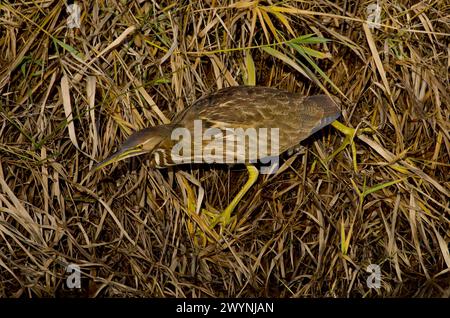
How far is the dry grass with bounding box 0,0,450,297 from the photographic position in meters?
4.20

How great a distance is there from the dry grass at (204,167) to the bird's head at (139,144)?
0.11 m

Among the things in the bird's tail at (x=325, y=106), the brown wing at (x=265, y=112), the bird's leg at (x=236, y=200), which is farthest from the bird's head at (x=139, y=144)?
the bird's tail at (x=325, y=106)

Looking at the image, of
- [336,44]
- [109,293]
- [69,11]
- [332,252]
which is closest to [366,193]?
[332,252]

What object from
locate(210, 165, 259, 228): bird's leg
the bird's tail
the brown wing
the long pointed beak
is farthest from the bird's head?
the bird's tail

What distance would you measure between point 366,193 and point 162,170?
0.80m

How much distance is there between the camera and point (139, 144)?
4129 mm

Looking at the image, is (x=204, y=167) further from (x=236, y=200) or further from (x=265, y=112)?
(x=265, y=112)

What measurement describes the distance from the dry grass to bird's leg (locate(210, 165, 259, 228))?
5 cm

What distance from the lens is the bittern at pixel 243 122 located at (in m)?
4.26

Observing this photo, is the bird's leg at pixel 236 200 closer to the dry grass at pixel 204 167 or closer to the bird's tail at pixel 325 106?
the dry grass at pixel 204 167

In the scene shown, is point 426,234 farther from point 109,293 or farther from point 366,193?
point 109,293

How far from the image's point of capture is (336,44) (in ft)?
14.4

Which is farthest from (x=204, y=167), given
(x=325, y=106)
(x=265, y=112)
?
(x=325, y=106)

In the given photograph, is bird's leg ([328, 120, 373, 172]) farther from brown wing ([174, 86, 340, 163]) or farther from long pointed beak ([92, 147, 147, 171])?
long pointed beak ([92, 147, 147, 171])
